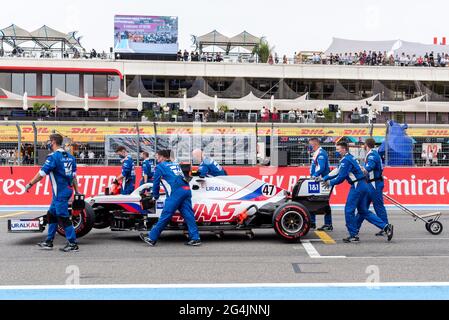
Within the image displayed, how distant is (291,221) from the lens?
1011cm

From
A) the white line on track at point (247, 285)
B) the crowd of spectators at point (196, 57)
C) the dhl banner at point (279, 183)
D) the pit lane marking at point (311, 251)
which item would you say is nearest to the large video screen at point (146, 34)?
the crowd of spectators at point (196, 57)

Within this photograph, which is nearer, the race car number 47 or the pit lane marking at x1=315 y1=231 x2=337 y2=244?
the pit lane marking at x1=315 y1=231 x2=337 y2=244

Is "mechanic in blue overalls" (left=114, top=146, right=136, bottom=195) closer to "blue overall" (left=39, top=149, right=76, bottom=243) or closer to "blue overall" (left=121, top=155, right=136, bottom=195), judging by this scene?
"blue overall" (left=121, top=155, right=136, bottom=195)

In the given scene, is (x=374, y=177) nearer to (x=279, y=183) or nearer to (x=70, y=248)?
(x=70, y=248)

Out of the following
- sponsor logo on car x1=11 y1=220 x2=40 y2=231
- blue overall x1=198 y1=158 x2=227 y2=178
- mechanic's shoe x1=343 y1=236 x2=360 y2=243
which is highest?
blue overall x1=198 y1=158 x2=227 y2=178

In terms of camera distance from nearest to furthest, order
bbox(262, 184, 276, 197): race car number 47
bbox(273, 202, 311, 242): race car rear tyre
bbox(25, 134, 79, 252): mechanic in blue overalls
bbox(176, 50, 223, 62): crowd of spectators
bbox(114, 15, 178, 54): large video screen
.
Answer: bbox(25, 134, 79, 252): mechanic in blue overalls → bbox(273, 202, 311, 242): race car rear tyre → bbox(262, 184, 276, 197): race car number 47 → bbox(176, 50, 223, 62): crowd of spectators → bbox(114, 15, 178, 54): large video screen

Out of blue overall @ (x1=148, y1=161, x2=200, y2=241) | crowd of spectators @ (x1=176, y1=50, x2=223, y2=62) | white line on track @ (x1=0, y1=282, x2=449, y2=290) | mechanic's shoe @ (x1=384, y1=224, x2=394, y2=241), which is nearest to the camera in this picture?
white line on track @ (x1=0, y1=282, x2=449, y2=290)

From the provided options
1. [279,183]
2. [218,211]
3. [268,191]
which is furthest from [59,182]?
[279,183]

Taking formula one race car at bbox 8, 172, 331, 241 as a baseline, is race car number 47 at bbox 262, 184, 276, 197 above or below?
above

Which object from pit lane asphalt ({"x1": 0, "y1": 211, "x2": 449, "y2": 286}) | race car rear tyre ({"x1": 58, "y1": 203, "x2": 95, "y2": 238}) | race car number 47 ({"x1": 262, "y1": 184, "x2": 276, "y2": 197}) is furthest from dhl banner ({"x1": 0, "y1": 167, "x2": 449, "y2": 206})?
race car rear tyre ({"x1": 58, "y1": 203, "x2": 95, "y2": 238})

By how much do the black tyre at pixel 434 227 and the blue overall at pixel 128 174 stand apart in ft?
23.5

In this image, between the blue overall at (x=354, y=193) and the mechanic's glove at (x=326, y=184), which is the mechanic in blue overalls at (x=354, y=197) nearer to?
the blue overall at (x=354, y=193)

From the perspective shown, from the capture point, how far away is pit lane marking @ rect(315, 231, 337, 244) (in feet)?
33.8
